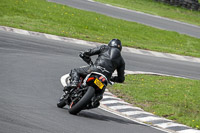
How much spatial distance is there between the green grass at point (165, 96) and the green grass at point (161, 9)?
19.5 m

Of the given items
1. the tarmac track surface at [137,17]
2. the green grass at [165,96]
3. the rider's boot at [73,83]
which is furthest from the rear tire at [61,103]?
the tarmac track surface at [137,17]

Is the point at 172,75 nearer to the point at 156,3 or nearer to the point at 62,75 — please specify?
the point at 62,75

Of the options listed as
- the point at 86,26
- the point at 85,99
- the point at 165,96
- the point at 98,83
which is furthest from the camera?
the point at 86,26

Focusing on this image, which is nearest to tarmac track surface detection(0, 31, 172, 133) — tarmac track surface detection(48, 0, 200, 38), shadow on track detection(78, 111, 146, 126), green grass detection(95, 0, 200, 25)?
shadow on track detection(78, 111, 146, 126)

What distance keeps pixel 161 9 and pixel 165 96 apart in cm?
2478

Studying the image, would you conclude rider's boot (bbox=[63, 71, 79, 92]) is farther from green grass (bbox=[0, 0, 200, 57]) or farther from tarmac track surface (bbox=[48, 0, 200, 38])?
tarmac track surface (bbox=[48, 0, 200, 38])

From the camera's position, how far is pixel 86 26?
25656 millimetres

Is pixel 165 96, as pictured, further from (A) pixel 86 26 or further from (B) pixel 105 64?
(A) pixel 86 26

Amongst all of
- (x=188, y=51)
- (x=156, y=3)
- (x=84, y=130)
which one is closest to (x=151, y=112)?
(x=84, y=130)

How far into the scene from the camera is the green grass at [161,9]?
3556cm

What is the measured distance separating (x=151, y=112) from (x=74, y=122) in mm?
3476

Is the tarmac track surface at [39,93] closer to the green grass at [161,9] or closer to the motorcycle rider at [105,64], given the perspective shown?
the motorcycle rider at [105,64]

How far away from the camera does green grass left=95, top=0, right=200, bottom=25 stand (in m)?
35.6

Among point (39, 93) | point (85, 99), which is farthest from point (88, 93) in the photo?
point (39, 93)
